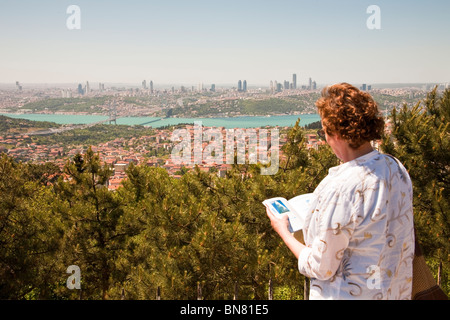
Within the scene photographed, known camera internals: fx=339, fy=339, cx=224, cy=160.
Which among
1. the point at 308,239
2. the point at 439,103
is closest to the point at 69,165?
the point at 308,239

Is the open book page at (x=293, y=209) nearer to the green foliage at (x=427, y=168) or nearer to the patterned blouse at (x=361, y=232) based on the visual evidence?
the patterned blouse at (x=361, y=232)

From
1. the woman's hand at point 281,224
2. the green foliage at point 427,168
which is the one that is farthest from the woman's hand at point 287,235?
the green foliage at point 427,168

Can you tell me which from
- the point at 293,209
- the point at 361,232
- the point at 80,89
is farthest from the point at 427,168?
the point at 80,89

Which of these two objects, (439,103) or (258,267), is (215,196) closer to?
(258,267)

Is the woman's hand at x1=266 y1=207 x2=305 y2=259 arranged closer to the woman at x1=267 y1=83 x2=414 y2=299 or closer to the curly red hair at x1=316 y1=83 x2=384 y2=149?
the woman at x1=267 y1=83 x2=414 y2=299

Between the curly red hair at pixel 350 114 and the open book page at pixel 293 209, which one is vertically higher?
the curly red hair at pixel 350 114

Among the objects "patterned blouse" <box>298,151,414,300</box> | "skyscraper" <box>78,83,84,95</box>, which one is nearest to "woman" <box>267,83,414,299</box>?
"patterned blouse" <box>298,151,414,300</box>
